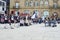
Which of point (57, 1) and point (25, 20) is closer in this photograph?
point (25, 20)

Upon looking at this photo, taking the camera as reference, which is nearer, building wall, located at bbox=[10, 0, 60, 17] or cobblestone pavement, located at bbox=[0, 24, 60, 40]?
cobblestone pavement, located at bbox=[0, 24, 60, 40]

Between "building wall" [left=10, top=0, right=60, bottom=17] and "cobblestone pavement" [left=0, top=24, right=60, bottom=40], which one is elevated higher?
"cobblestone pavement" [left=0, top=24, right=60, bottom=40]

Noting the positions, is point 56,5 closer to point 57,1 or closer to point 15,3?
point 57,1

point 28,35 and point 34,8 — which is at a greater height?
point 28,35

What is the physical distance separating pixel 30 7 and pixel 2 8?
736 centimetres

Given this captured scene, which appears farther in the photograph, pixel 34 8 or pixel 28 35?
pixel 34 8

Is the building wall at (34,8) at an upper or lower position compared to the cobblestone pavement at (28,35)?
lower

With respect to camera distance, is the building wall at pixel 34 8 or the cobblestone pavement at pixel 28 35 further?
the building wall at pixel 34 8

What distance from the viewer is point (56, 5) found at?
7212 centimetres

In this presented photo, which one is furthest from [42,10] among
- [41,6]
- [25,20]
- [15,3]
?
[25,20]

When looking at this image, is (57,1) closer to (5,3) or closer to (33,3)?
(33,3)

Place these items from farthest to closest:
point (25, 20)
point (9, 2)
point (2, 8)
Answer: point (9, 2) → point (2, 8) → point (25, 20)

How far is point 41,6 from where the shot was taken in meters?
72.7

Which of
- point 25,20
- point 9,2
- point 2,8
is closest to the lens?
point 25,20
